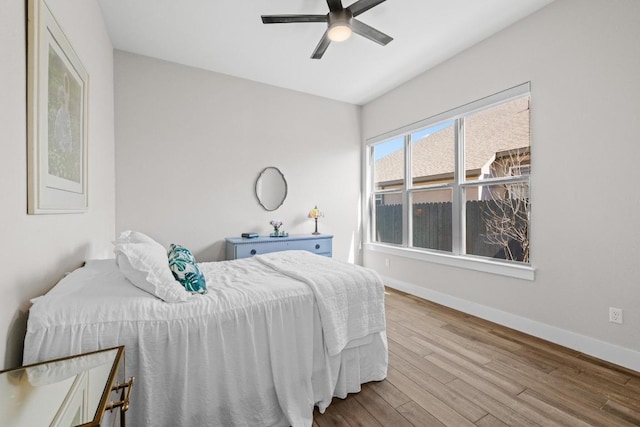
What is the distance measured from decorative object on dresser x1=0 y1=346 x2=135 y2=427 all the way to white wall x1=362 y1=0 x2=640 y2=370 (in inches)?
120

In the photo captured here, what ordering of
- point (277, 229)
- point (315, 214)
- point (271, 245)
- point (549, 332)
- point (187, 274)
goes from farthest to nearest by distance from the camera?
point (315, 214) < point (277, 229) < point (271, 245) < point (549, 332) < point (187, 274)

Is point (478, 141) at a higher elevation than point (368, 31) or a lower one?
lower

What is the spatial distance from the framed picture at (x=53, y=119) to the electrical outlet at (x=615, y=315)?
11.8 feet

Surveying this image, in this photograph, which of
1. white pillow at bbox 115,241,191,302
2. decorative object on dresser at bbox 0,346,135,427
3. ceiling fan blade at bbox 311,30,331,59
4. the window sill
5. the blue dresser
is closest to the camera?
decorative object on dresser at bbox 0,346,135,427

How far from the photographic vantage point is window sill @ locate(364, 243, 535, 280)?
8.61 ft

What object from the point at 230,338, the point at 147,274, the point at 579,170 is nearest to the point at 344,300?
the point at 230,338

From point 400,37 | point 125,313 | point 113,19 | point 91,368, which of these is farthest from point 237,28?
point 91,368

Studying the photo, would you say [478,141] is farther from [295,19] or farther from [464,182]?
[295,19]

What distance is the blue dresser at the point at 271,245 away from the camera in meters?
3.19

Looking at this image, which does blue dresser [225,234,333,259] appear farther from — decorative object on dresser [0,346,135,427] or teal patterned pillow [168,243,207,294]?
decorative object on dresser [0,346,135,427]

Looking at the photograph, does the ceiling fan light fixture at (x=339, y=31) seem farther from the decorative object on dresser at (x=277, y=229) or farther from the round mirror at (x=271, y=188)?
the decorative object on dresser at (x=277, y=229)

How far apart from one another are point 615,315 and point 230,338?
A: 275cm

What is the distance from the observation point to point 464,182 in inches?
126

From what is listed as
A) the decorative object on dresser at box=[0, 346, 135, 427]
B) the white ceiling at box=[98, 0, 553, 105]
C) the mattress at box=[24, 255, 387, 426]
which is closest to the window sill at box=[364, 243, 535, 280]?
the mattress at box=[24, 255, 387, 426]
